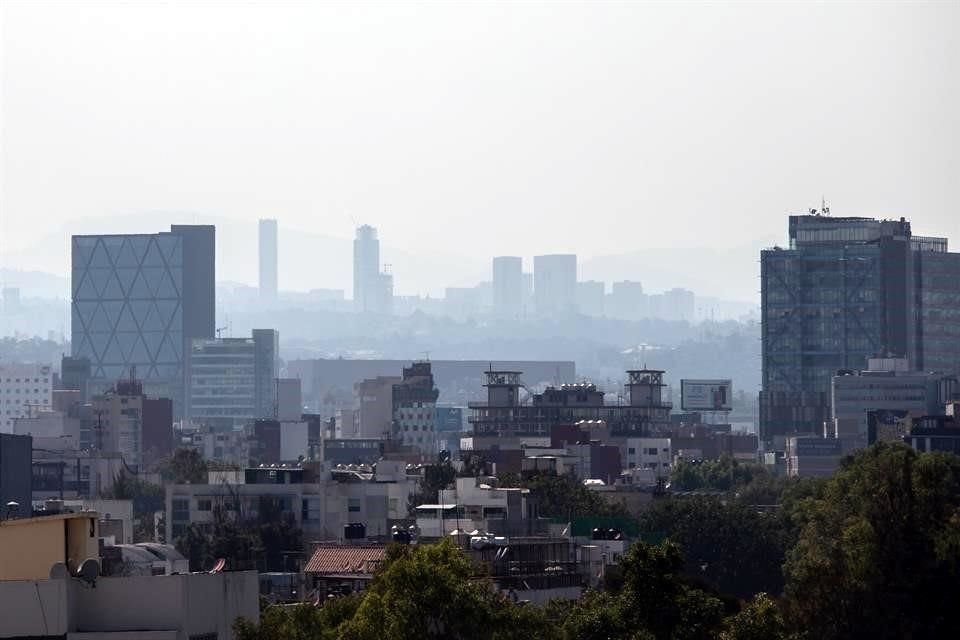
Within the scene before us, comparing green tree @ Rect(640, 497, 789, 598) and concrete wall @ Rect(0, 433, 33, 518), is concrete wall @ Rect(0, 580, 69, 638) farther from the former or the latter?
concrete wall @ Rect(0, 433, 33, 518)

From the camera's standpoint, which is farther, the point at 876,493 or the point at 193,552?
the point at 193,552

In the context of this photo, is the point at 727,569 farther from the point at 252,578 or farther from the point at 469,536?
the point at 252,578

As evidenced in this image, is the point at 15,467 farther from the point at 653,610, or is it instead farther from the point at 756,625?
the point at 756,625

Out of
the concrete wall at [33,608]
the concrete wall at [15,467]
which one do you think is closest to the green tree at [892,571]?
the concrete wall at [33,608]

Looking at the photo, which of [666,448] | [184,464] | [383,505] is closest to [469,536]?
[383,505]

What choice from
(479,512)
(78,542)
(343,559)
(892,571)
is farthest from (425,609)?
(479,512)

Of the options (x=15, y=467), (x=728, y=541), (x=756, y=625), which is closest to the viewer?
(x=756, y=625)
